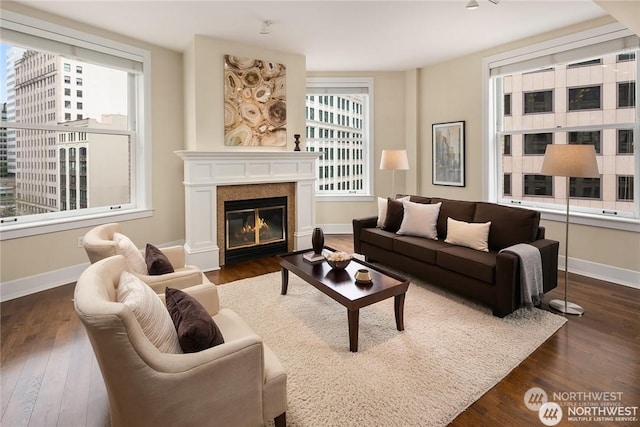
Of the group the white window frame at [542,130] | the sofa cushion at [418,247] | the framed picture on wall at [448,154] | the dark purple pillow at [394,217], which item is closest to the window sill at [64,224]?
the dark purple pillow at [394,217]

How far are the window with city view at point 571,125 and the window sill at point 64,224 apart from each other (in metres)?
5.14

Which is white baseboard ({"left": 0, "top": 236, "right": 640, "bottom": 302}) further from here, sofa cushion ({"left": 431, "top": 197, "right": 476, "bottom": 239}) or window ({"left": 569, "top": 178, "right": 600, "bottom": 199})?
sofa cushion ({"left": 431, "top": 197, "right": 476, "bottom": 239})

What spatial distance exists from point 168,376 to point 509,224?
127 inches

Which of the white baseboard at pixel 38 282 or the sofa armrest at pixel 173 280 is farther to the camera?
the white baseboard at pixel 38 282

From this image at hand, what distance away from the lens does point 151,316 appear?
1337 mm

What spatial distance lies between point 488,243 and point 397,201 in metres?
1.24

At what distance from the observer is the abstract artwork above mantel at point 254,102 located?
443 centimetres

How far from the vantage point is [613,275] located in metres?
3.69

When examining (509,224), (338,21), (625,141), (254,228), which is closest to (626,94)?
(625,141)

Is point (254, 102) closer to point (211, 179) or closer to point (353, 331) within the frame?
point (211, 179)

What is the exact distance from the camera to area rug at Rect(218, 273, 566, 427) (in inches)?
72.5

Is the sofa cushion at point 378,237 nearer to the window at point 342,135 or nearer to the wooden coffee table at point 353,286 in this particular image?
the wooden coffee table at point 353,286

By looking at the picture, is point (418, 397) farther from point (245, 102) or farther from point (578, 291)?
point (245, 102)

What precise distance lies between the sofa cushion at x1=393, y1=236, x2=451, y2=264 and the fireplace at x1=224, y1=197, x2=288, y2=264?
1848 millimetres
